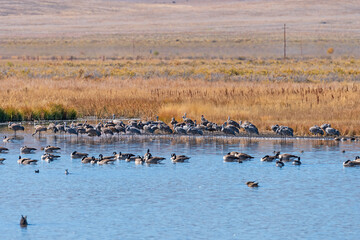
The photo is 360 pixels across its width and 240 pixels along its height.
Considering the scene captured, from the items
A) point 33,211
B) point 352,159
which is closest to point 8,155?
point 33,211

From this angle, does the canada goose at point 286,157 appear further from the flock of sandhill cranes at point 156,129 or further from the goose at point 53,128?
the goose at point 53,128

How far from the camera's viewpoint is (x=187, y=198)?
17.8 meters

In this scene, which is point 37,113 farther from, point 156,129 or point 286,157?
point 286,157

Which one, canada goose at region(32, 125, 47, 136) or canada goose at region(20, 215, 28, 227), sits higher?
canada goose at region(20, 215, 28, 227)

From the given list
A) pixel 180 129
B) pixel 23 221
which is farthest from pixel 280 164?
pixel 23 221

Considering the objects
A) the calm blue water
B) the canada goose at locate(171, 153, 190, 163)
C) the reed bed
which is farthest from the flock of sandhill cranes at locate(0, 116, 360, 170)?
the reed bed

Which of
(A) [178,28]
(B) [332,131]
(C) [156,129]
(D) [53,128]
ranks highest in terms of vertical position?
(A) [178,28]

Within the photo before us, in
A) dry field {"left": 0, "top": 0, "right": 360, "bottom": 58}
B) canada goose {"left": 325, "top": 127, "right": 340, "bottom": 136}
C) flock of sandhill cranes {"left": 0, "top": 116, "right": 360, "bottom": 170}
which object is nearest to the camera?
flock of sandhill cranes {"left": 0, "top": 116, "right": 360, "bottom": 170}

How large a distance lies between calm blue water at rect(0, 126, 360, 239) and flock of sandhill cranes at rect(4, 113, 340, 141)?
5.99ft

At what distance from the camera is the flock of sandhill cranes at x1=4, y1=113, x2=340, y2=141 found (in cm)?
2748

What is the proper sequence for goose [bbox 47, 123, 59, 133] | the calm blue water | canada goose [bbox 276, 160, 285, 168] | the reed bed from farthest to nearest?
1. the reed bed
2. goose [bbox 47, 123, 59, 133]
3. canada goose [bbox 276, 160, 285, 168]
4. the calm blue water

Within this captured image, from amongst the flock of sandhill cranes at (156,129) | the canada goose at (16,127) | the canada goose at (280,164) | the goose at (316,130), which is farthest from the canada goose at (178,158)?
the canada goose at (16,127)

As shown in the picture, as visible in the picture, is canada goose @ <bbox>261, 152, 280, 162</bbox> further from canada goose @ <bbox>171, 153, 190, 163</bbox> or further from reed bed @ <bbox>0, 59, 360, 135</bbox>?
reed bed @ <bbox>0, 59, 360, 135</bbox>

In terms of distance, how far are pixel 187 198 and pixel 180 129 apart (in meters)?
10.8
